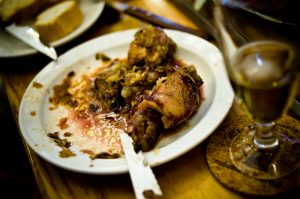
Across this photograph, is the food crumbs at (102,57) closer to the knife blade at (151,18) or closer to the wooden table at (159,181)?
the knife blade at (151,18)

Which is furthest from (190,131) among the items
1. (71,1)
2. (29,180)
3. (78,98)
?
(29,180)

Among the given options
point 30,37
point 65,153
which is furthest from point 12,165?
point 65,153

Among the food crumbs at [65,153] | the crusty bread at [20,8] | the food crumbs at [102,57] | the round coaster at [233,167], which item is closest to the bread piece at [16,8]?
the crusty bread at [20,8]

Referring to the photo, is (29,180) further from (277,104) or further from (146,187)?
(277,104)

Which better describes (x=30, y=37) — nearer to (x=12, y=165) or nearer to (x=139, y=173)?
(x=12, y=165)

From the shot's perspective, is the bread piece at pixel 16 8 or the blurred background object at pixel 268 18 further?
the bread piece at pixel 16 8
